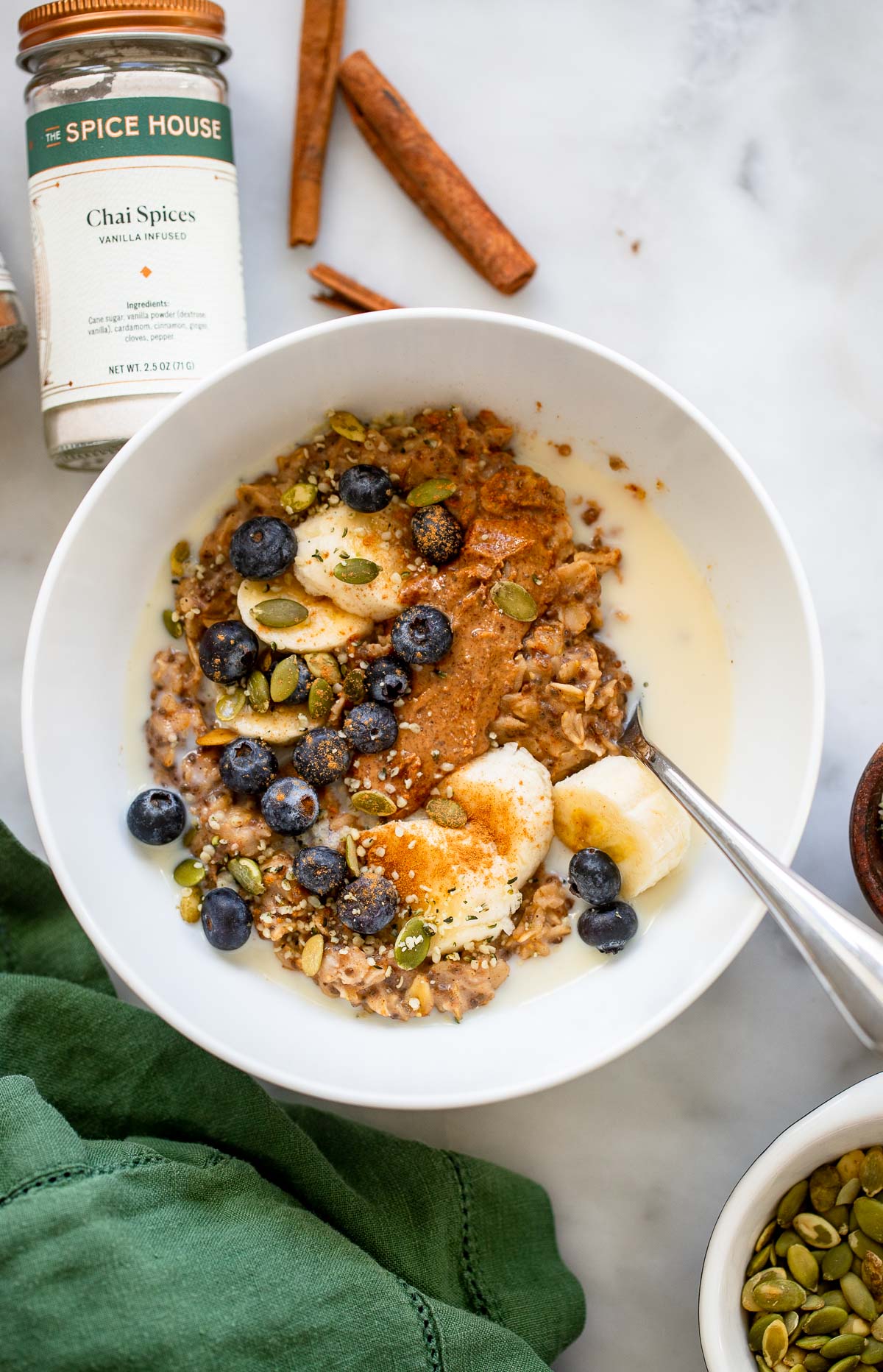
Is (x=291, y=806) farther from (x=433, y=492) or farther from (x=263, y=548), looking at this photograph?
(x=433, y=492)

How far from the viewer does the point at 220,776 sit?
1525 mm

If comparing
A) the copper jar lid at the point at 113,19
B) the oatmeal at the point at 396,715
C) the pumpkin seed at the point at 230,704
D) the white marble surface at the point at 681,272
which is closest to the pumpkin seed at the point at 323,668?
the oatmeal at the point at 396,715

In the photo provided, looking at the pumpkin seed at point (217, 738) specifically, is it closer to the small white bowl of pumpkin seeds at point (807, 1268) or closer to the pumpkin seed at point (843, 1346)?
the small white bowl of pumpkin seeds at point (807, 1268)

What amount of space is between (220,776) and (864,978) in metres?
0.86

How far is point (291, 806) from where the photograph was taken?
1.47m

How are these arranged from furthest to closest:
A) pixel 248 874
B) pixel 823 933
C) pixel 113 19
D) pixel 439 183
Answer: pixel 439 183, pixel 248 874, pixel 113 19, pixel 823 933

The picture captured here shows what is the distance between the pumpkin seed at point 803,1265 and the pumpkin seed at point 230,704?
108cm

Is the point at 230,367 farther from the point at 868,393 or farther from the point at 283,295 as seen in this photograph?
the point at 868,393

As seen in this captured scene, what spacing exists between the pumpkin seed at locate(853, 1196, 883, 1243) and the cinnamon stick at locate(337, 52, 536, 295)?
1.39 meters

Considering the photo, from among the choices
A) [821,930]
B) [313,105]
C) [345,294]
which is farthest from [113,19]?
[821,930]

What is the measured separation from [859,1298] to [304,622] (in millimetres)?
1202

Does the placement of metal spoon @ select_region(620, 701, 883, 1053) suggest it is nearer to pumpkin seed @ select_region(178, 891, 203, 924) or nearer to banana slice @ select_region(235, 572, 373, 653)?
banana slice @ select_region(235, 572, 373, 653)

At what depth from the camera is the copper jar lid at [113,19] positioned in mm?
1401

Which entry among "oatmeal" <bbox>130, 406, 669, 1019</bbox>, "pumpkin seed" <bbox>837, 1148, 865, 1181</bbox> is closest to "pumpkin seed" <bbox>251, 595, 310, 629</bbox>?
"oatmeal" <bbox>130, 406, 669, 1019</bbox>
